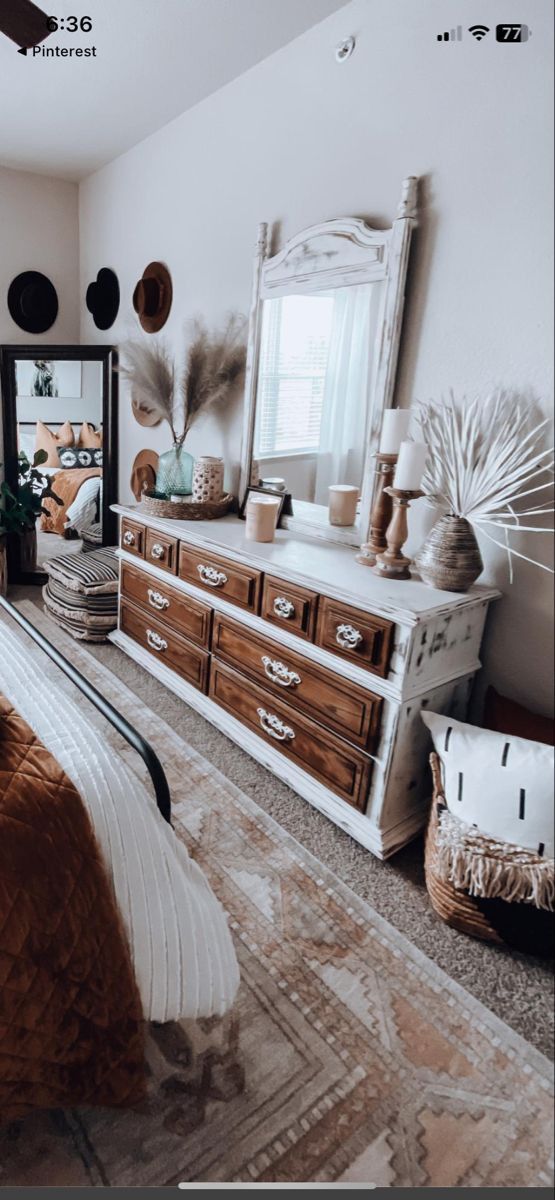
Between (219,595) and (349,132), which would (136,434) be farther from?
(349,132)

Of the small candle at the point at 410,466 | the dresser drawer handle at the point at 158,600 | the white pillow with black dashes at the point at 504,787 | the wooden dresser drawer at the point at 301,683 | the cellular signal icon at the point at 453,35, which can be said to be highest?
the cellular signal icon at the point at 453,35

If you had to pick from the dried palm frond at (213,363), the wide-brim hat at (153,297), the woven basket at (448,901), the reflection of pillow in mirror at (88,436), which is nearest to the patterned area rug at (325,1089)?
the woven basket at (448,901)

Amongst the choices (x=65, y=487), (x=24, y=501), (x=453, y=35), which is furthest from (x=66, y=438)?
(x=453, y=35)

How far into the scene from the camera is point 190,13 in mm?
930

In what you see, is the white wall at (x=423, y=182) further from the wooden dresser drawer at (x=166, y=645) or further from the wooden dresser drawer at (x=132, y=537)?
the wooden dresser drawer at (x=166, y=645)

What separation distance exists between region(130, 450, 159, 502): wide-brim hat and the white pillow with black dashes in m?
1.74

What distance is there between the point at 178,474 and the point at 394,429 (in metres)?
0.91

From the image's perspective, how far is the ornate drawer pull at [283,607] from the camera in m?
1.33

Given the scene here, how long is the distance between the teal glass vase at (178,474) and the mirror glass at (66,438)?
64 centimetres

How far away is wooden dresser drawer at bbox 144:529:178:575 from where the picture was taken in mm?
1718

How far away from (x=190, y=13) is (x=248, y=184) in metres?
0.57

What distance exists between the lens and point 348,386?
4.48 feet

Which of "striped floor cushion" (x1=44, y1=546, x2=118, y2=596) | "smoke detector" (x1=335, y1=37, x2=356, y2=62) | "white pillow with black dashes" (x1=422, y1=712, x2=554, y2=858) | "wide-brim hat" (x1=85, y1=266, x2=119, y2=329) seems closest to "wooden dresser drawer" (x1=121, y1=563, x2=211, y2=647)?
"striped floor cushion" (x1=44, y1=546, x2=118, y2=596)

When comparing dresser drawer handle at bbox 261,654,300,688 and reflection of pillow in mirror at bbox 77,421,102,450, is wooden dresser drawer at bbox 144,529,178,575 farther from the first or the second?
reflection of pillow in mirror at bbox 77,421,102,450
